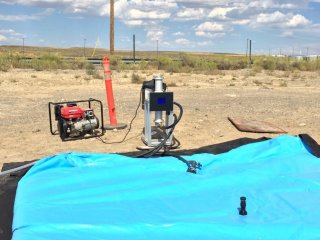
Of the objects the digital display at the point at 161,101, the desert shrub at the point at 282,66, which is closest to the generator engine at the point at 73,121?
the digital display at the point at 161,101

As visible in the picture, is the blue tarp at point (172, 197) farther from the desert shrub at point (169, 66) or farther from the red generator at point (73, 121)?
the desert shrub at point (169, 66)

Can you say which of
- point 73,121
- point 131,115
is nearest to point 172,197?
point 73,121

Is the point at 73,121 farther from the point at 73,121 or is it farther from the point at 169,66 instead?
the point at 169,66

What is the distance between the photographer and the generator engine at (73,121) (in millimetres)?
5734

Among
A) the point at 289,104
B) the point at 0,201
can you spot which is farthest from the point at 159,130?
the point at 289,104

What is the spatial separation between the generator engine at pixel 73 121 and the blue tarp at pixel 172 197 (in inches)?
70.1

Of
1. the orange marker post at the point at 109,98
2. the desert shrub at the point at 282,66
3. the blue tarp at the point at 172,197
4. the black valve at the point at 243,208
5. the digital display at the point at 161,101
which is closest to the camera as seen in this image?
the blue tarp at the point at 172,197

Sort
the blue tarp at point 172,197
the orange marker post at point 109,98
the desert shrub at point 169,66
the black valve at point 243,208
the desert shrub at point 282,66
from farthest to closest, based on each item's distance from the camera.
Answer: the desert shrub at point 282,66, the desert shrub at point 169,66, the orange marker post at point 109,98, the black valve at point 243,208, the blue tarp at point 172,197

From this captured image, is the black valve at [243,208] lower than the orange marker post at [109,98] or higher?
lower

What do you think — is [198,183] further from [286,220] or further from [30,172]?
[30,172]

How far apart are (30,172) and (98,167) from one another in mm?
579

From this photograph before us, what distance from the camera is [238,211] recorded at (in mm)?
2770

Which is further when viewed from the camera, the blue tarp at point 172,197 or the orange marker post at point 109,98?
the orange marker post at point 109,98

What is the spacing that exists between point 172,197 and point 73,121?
10.1 feet
